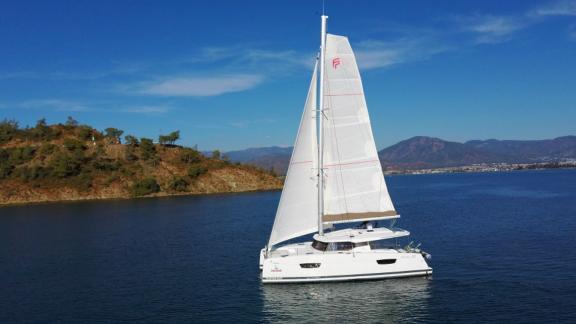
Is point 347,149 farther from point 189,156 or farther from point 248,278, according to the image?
point 189,156

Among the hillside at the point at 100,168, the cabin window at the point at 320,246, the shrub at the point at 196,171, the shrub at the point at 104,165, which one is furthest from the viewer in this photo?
the shrub at the point at 196,171

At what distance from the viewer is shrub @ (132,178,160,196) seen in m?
117

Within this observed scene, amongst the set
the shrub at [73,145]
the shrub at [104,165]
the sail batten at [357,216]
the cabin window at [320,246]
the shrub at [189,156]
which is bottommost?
the cabin window at [320,246]

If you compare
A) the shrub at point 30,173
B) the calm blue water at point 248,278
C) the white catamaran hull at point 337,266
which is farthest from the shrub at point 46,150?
the white catamaran hull at point 337,266

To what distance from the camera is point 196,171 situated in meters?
128

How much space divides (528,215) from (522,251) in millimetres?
25408

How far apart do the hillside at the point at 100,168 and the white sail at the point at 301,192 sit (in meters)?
91.2

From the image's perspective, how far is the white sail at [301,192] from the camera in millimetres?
32781

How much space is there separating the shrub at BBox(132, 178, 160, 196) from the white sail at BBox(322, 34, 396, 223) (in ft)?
303

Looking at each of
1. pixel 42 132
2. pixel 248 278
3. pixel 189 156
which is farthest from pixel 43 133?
pixel 248 278

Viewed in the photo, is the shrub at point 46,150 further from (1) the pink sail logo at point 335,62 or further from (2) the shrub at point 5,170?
(1) the pink sail logo at point 335,62

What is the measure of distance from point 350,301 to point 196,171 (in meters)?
104

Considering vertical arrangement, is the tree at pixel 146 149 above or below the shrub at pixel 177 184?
above

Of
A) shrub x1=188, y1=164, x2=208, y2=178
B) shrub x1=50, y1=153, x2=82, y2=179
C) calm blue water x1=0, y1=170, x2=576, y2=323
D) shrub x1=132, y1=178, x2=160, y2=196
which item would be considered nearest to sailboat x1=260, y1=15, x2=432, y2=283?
calm blue water x1=0, y1=170, x2=576, y2=323
